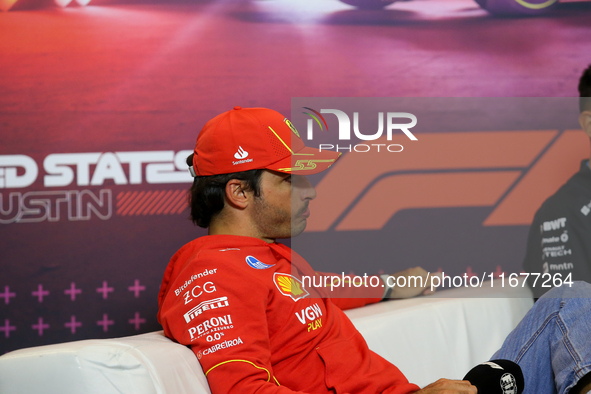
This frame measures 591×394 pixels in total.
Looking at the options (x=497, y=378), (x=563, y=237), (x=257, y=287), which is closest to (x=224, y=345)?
(x=257, y=287)

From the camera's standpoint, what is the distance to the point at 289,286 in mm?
1177

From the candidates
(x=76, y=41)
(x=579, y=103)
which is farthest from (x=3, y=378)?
(x=579, y=103)

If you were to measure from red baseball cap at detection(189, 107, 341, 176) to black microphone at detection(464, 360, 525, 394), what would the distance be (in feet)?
1.88

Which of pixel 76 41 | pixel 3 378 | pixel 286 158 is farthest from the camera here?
pixel 76 41

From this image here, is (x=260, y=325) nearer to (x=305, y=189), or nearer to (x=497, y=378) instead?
(x=305, y=189)

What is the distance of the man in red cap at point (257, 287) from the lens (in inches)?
39.2

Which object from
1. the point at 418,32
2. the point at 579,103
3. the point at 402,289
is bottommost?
the point at 402,289

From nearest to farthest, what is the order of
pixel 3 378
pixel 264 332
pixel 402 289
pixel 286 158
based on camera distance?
pixel 3 378 → pixel 264 332 → pixel 286 158 → pixel 402 289

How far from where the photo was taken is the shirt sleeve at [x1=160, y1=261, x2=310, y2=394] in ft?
3.13

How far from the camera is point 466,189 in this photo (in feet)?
7.36

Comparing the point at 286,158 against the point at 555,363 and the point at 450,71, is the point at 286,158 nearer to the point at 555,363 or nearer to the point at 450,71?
the point at 555,363

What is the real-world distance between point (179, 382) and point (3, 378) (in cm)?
29

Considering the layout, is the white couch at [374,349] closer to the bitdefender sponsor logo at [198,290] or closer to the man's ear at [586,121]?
the bitdefender sponsor logo at [198,290]

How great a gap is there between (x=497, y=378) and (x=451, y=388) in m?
0.16
